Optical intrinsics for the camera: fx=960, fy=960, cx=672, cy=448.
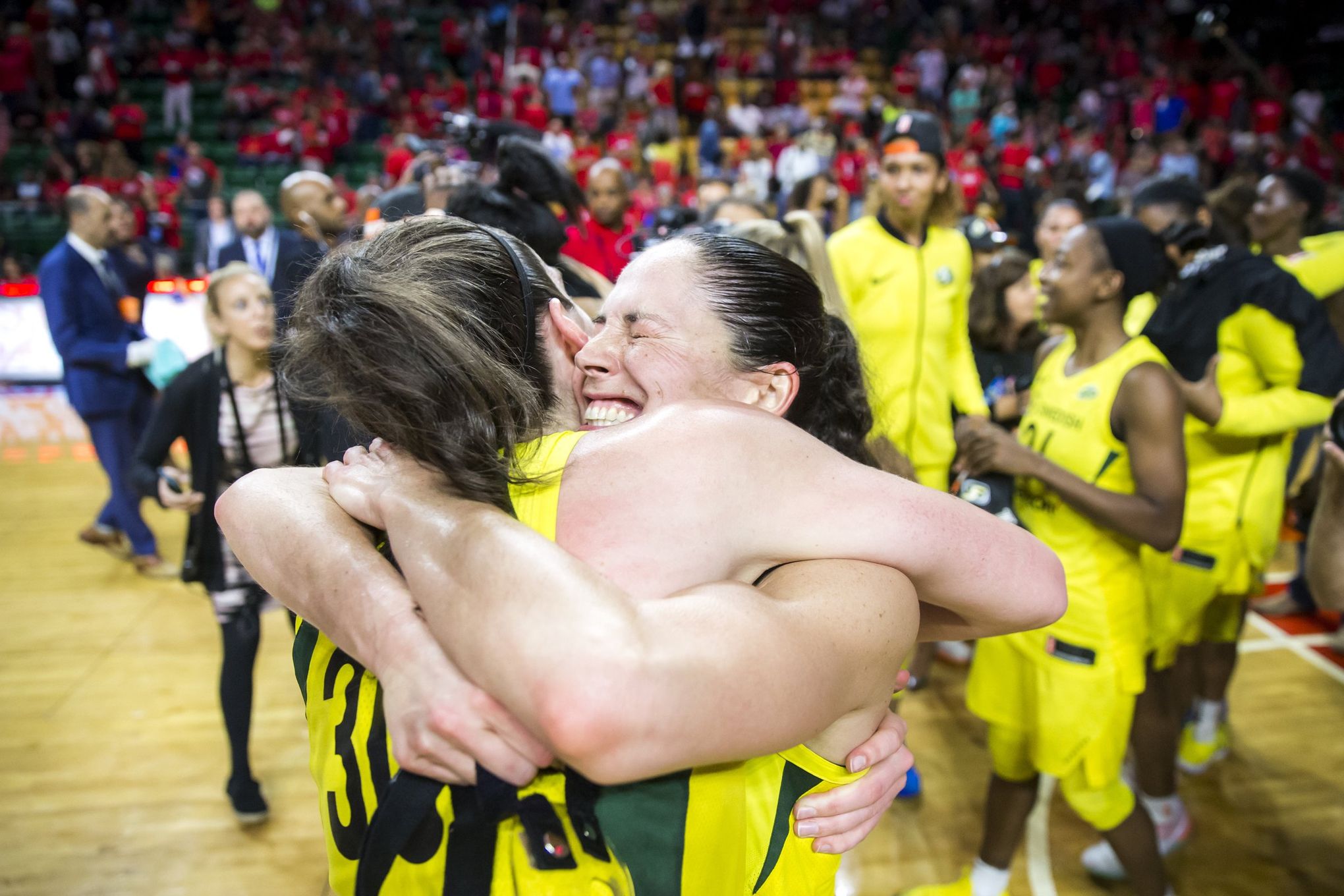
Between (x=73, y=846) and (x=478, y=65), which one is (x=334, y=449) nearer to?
(x=73, y=846)

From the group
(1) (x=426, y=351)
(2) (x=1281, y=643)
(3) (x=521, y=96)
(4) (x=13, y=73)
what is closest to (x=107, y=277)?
(1) (x=426, y=351)

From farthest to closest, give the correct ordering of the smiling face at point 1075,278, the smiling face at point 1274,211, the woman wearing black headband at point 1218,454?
the smiling face at point 1274,211, the woman wearing black headband at point 1218,454, the smiling face at point 1075,278

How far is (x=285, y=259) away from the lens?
4188mm

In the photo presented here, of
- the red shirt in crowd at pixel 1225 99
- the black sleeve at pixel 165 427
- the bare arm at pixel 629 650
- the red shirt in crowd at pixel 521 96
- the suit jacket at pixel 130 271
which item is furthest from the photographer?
the red shirt in crowd at pixel 1225 99

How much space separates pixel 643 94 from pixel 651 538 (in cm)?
1585

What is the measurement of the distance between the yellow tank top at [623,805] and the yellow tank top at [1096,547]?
1461mm

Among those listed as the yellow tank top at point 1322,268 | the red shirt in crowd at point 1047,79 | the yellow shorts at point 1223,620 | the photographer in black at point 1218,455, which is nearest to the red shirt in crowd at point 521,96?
the red shirt in crowd at point 1047,79

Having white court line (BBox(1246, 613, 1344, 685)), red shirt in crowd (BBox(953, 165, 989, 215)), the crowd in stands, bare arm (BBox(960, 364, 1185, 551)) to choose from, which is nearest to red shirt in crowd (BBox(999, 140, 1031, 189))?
the crowd in stands

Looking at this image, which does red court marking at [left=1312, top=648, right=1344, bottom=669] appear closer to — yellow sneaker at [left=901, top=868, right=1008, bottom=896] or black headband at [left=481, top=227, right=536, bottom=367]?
yellow sneaker at [left=901, top=868, right=1008, bottom=896]

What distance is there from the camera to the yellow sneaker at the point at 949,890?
2693mm

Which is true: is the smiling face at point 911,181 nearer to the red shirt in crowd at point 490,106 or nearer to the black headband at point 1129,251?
the black headband at point 1129,251

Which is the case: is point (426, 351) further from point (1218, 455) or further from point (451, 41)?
point (451, 41)

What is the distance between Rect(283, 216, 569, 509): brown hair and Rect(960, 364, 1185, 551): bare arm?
65.0 inches

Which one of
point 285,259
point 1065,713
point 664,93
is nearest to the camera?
point 1065,713
